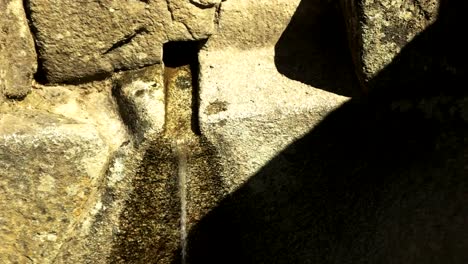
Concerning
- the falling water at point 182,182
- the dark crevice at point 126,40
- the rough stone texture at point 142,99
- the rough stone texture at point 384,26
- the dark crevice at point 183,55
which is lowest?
the falling water at point 182,182

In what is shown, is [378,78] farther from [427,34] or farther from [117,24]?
[117,24]

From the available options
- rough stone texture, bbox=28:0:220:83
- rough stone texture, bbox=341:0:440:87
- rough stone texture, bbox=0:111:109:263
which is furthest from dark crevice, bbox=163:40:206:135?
rough stone texture, bbox=341:0:440:87

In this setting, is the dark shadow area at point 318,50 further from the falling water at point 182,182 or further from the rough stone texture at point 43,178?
the rough stone texture at point 43,178

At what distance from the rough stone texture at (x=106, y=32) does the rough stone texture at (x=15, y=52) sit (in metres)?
0.03

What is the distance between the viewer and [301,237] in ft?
5.54

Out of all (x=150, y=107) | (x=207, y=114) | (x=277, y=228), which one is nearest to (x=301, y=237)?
(x=277, y=228)

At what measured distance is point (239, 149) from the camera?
65.6 inches

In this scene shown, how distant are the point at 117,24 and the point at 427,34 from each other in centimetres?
75

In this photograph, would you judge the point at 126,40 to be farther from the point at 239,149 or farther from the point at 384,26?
the point at 384,26

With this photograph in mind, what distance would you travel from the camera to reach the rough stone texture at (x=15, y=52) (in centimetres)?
161

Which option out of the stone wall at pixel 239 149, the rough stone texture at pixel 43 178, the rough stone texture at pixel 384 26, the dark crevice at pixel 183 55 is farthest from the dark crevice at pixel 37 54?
the rough stone texture at pixel 384 26

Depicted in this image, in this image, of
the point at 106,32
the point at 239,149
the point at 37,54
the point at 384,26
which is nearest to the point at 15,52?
the point at 37,54

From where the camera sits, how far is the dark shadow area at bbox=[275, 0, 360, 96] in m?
1.76

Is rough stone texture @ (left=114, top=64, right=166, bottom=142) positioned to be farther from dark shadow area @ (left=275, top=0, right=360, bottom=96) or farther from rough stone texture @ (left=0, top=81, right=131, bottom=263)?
dark shadow area @ (left=275, top=0, right=360, bottom=96)
